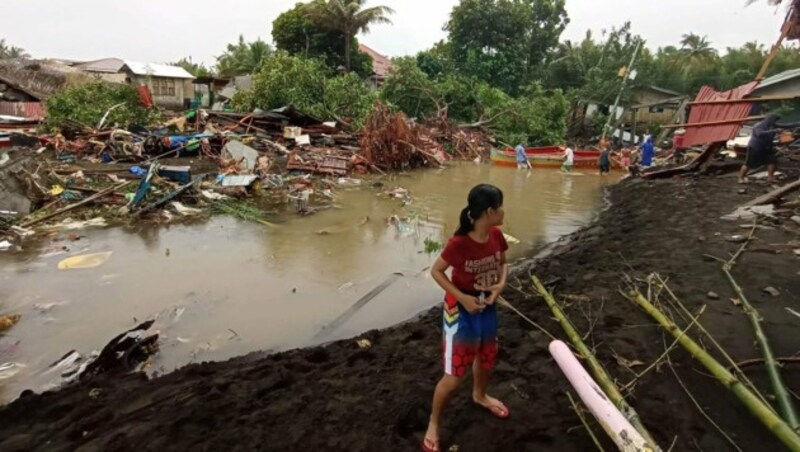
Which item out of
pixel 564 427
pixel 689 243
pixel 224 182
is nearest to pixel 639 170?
pixel 689 243

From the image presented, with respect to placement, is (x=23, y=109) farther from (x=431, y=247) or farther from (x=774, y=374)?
(x=774, y=374)

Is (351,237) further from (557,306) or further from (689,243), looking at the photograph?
(689,243)

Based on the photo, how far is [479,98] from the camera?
83.4ft

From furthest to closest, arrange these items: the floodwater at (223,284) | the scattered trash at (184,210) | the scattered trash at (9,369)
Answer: the scattered trash at (184,210) < the floodwater at (223,284) < the scattered trash at (9,369)

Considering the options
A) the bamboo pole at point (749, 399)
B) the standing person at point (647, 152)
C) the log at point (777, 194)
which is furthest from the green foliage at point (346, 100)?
the bamboo pole at point (749, 399)

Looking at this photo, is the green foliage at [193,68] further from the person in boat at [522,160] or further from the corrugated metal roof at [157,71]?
the person in boat at [522,160]

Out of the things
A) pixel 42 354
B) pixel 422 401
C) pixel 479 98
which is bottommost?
pixel 42 354

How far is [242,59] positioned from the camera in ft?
125

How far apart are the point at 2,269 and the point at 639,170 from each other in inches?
645

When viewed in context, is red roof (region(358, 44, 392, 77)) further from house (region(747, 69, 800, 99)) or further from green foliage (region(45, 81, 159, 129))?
house (region(747, 69, 800, 99))

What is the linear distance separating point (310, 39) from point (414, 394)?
1172 inches

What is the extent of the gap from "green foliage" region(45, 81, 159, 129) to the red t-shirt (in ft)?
60.9

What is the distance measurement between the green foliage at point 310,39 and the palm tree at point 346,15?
1.69ft

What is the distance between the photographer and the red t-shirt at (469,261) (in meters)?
2.61
